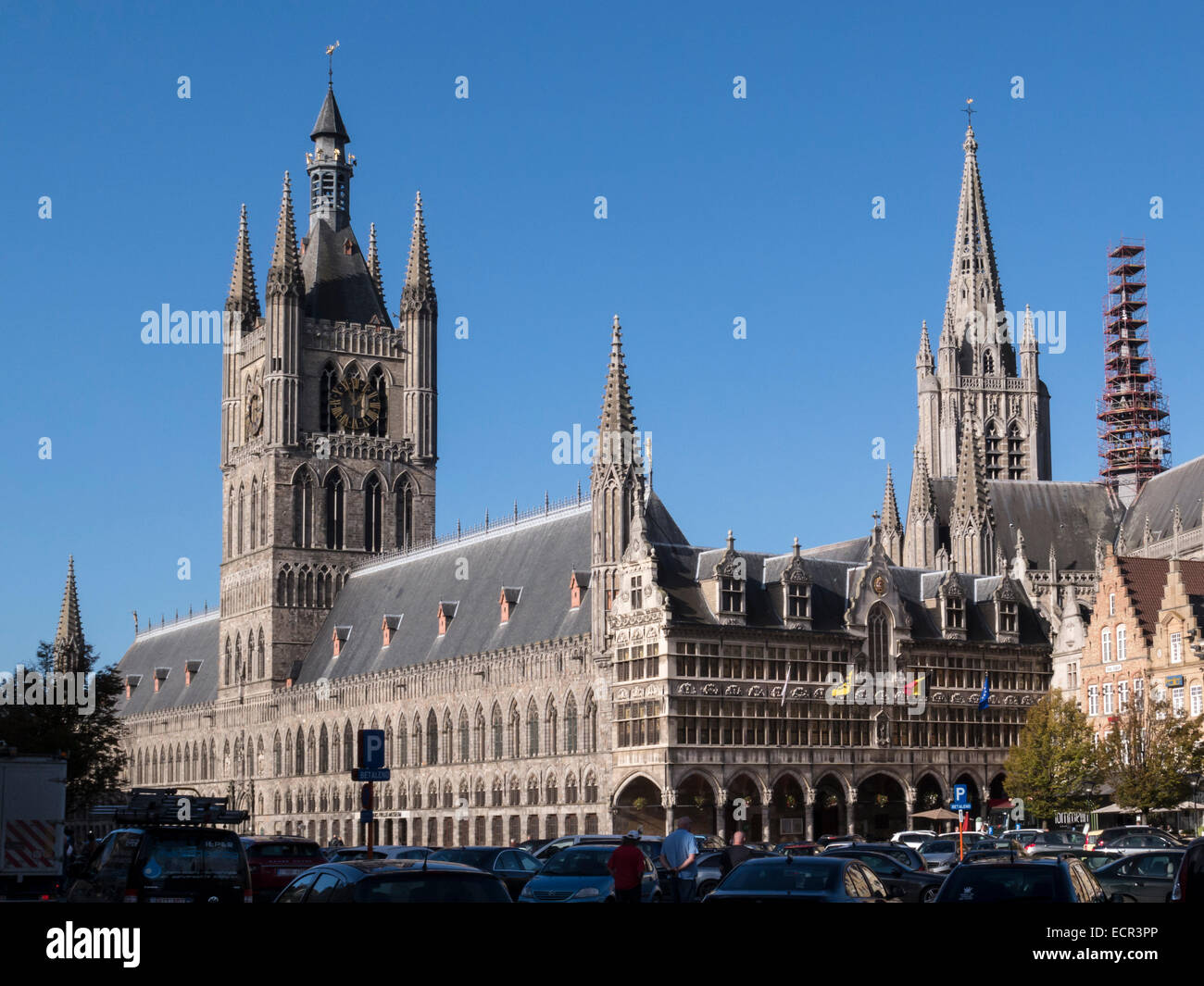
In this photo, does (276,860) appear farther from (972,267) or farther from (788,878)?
(972,267)

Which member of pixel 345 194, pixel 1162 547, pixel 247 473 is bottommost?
pixel 1162 547

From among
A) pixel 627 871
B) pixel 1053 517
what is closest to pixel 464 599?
pixel 1053 517

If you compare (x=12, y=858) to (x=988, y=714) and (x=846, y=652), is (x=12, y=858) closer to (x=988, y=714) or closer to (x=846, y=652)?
(x=846, y=652)

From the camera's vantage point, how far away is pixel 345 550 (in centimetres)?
10800

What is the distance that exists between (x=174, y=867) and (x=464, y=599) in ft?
223

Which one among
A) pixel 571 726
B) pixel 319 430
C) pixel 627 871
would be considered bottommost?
pixel 627 871

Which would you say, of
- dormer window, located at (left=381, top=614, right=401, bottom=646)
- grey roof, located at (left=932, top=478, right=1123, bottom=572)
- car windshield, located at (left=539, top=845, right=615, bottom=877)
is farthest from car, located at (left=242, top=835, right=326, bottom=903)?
grey roof, located at (left=932, top=478, right=1123, bottom=572)

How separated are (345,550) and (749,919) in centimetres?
9760

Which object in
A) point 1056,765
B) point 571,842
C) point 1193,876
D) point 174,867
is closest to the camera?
point 1193,876

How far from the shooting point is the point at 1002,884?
61.1ft

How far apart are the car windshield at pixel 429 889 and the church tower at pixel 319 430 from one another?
89706mm

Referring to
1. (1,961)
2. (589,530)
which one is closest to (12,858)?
(1,961)

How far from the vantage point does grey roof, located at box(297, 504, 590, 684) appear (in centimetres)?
8194

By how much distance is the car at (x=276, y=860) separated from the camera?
3353cm
